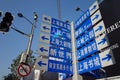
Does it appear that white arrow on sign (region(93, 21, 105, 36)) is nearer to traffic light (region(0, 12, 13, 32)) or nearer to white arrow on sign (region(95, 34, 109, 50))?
white arrow on sign (region(95, 34, 109, 50))

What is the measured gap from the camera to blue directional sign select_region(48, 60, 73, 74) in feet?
21.3

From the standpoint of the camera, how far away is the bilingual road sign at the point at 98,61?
5.20 metres

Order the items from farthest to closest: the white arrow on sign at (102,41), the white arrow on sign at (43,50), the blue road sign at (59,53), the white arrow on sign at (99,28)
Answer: the blue road sign at (59,53)
the white arrow on sign at (43,50)
the white arrow on sign at (99,28)
the white arrow on sign at (102,41)

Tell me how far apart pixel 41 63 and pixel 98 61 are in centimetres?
246

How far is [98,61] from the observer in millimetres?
5680

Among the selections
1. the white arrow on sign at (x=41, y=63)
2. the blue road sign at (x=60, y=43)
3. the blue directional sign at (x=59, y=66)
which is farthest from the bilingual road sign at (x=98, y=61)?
the white arrow on sign at (x=41, y=63)

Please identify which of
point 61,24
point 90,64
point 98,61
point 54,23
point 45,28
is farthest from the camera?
point 61,24

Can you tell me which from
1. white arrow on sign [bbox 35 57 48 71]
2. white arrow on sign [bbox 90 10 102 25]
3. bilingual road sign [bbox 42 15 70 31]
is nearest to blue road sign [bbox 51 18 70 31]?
bilingual road sign [bbox 42 15 70 31]

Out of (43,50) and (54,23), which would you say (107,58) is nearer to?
(43,50)

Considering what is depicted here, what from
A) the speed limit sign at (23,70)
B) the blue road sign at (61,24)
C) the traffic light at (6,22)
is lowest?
the speed limit sign at (23,70)

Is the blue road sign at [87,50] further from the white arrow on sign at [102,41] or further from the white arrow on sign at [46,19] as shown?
the white arrow on sign at [46,19]

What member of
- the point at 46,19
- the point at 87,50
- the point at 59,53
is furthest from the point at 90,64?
the point at 46,19

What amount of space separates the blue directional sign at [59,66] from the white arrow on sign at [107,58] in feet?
6.60

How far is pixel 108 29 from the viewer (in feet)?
24.3
